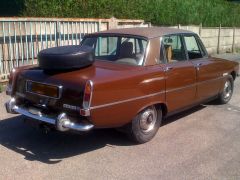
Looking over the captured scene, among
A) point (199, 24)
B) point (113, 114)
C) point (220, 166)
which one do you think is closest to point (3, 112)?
point (113, 114)

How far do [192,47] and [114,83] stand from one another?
264 cm

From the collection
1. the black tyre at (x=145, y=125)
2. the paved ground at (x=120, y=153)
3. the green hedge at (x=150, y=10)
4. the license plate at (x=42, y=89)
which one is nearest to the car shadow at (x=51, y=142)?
the paved ground at (x=120, y=153)

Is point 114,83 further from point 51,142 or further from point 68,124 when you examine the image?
point 51,142

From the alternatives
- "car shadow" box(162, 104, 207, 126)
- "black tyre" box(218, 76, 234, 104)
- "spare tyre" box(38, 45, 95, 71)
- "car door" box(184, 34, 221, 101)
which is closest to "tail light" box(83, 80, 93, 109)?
"spare tyre" box(38, 45, 95, 71)

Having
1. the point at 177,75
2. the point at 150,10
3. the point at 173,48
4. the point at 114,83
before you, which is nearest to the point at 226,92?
the point at 173,48

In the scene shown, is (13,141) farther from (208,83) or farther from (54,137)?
(208,83)

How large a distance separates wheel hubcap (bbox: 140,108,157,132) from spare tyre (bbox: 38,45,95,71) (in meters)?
1.11

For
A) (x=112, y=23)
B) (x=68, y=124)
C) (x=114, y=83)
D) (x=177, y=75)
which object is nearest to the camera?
(x=68, y=124)

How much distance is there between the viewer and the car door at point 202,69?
635 centimetres

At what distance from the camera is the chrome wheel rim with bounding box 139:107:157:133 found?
206 inches

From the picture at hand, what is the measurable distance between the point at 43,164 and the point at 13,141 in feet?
3.08

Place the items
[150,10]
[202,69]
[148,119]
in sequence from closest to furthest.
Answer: [148,119] < [202,69] < [150,10]

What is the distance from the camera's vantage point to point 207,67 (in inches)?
260

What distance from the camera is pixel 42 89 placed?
4.77 m
